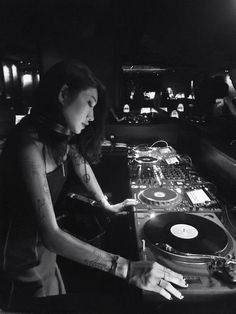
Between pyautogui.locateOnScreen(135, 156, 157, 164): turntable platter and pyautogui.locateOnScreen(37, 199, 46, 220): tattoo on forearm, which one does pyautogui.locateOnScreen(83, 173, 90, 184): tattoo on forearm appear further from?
pyautogui.locateOnScreen(135, 156, 157, 164): turntable platter

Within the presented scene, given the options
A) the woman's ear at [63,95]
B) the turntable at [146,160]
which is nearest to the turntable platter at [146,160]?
the turntable at [146,160]

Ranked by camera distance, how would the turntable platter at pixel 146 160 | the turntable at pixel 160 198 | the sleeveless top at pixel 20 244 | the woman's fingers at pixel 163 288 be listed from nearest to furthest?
the woman's fingers at pixel 163 288, the sleeveless top at pixel 20 244, the turntable at pixel 160 198, the turntable platter at pixel 146 160

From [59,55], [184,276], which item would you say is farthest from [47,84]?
[59,55]

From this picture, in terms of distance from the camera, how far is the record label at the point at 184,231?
4.71 ft

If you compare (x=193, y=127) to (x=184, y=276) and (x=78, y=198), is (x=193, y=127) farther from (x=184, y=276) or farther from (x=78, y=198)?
(x=184, y=276)

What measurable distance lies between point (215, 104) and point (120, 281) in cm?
431

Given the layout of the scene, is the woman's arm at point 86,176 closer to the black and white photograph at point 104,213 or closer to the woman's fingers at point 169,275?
the black and white photograph at point 104,213

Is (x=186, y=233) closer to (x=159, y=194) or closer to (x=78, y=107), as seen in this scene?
(x=159, y=194)

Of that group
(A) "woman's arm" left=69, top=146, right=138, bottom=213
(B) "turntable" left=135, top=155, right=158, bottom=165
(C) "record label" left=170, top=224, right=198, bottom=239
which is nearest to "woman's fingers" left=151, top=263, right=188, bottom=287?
(C) "record label" left=170, top=224, right=198, bottom=239

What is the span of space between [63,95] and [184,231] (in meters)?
0.98

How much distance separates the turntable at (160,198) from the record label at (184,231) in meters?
0.32

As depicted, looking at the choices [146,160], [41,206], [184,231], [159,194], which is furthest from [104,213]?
[41,206]

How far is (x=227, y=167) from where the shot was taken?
229 centimetres

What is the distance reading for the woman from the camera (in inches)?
45.4
